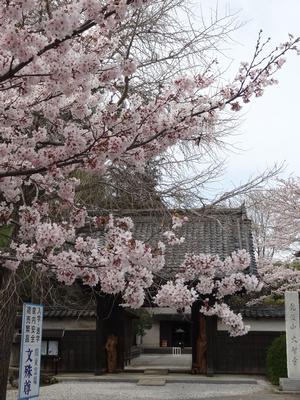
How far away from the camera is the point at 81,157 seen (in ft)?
15.5

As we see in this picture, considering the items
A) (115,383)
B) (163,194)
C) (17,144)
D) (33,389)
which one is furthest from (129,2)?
(115,383)

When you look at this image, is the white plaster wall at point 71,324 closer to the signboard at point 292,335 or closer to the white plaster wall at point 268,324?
the white plaster wall at point 268,324

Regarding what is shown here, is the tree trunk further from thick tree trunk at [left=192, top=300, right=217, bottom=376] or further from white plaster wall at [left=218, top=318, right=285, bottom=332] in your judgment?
white plaster wall at [left=218, top=318, right=285, bottom=332]

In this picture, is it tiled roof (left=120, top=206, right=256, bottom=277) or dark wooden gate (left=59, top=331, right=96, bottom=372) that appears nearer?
tiled roof (left=120, top=206, right=256, bottom=277)

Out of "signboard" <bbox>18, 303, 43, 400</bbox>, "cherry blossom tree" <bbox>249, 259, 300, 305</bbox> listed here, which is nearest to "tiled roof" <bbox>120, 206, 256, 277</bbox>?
"cherry blossom tree" <bbox>249, 259, 300, 305</bbox>

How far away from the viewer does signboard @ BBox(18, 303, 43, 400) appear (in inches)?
276

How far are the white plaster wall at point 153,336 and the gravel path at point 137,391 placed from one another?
2271 cm

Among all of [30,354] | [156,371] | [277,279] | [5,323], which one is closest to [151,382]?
[156,371]

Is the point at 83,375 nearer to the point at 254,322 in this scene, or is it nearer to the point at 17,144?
the point at 254,322

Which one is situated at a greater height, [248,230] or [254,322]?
[248,230]

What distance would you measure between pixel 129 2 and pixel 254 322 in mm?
14630

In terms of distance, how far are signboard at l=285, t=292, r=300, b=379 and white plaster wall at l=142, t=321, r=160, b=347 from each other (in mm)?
23771

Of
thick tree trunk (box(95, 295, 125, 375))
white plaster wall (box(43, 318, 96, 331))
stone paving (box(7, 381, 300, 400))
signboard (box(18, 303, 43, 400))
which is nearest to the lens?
signboard (box(18, 303, 43, 400))

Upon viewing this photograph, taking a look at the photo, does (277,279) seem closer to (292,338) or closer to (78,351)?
(292,338)
